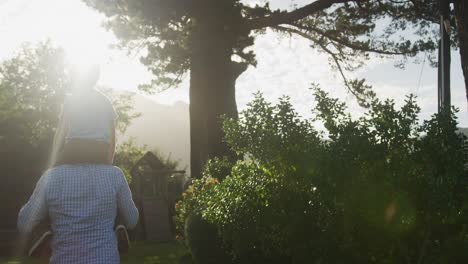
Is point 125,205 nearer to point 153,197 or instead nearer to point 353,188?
point 353,188

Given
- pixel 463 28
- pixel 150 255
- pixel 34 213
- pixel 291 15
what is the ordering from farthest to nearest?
pixel 291 15, pixel 150 255, pixel 463 28, pixel 34 213

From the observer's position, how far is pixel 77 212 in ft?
9.09

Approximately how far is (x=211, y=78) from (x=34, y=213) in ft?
50.2

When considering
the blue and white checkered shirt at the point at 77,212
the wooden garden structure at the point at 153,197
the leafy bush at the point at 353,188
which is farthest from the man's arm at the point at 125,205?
the wooden garden structure at the point at 153,197

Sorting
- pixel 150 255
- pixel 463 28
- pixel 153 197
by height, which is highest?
pixel 463 28

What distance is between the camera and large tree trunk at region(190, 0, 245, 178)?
1734 cm

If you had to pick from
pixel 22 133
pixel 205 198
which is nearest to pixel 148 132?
pixel 22 133

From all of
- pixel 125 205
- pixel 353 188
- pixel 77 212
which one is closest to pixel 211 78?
pixel 353 188

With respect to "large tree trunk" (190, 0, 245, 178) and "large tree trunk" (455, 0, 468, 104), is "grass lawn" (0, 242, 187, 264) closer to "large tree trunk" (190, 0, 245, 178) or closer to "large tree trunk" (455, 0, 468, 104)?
"large tree trunk" (190, 0, 245, 178)

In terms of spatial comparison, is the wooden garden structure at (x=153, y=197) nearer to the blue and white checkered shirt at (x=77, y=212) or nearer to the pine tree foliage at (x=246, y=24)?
the pine tree foliage at (x=246, y=24)

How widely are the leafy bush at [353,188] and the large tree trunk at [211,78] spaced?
1070 cm

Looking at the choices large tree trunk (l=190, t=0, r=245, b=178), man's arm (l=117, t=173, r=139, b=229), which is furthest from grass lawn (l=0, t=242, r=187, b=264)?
man's arm (l=117, t=173, r=139, b=229)

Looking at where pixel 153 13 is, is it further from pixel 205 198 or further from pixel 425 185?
pixel 425 185

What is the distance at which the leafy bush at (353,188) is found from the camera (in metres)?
5.39
